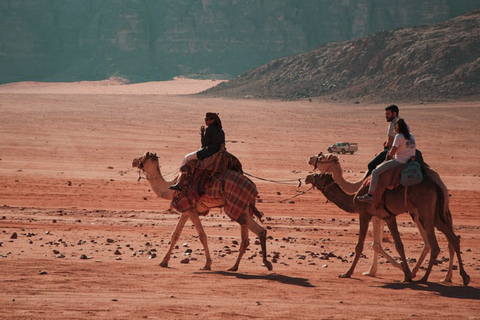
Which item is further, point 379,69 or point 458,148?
point 379,69

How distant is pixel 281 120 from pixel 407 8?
11895 cm

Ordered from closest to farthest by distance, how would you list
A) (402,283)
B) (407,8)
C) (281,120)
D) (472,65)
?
(402,283), (281,120), (472,65), (407,8)

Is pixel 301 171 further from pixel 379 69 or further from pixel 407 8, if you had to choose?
pixel 407 8

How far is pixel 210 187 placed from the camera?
1236 centimetres

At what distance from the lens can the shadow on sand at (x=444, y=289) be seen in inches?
413

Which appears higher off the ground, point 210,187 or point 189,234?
point 210,187

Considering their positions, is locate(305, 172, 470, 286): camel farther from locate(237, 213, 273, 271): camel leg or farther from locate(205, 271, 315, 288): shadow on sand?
locate(237, 213, 273, 271): camel leg

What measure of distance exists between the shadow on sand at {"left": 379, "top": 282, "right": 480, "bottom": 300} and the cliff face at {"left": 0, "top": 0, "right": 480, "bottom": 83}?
168877mm

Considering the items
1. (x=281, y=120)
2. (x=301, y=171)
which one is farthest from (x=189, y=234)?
(x=281, y=120)

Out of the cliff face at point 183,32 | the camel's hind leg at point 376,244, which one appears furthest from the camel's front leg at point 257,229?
the cliff face at point 183,32

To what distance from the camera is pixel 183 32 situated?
190 metres

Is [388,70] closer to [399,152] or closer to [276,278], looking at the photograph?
[399,152]

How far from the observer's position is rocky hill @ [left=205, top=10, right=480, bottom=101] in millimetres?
99125

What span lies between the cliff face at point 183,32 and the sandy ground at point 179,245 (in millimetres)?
136693
